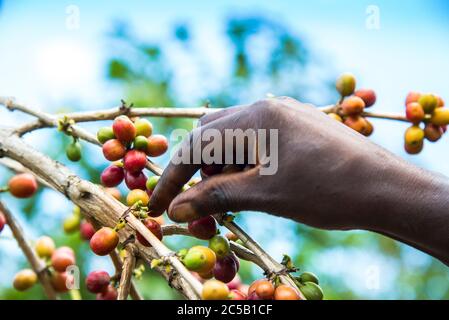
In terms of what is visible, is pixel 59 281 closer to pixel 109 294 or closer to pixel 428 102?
pixel 109 294

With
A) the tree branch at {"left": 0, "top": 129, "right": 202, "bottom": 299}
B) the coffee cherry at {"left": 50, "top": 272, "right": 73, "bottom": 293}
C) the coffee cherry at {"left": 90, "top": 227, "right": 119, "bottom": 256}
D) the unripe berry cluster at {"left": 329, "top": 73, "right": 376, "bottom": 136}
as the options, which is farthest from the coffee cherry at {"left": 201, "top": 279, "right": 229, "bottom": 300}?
the coffee cherry at {"left": 50, "top": 272, "right": 73, "bottom": 293}

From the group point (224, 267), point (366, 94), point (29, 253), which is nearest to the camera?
point (224, 267)

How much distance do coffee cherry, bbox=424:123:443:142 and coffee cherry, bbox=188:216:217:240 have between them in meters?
1.06

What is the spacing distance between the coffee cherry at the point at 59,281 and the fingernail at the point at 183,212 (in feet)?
3.89

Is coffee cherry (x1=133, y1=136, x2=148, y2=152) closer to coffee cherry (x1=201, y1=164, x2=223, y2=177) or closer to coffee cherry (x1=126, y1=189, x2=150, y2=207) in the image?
coffee cherry (x1=126, y1=189, x2=150, y2=207)

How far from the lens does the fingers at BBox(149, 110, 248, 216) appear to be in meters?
1.48

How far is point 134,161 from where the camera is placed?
1.80m

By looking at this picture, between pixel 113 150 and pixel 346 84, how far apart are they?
0.97 metres

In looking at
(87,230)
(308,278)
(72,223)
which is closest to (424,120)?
(308,278)

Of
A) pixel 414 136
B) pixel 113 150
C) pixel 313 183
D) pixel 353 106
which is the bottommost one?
pixel 313 183
